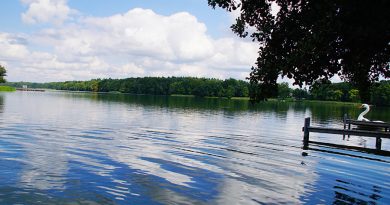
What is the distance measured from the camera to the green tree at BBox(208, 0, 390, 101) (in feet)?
33.2

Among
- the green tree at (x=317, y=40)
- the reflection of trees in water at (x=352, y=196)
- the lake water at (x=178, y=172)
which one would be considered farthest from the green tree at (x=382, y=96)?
the green tree at (x=317, y=40)

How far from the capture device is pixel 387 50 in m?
11.7

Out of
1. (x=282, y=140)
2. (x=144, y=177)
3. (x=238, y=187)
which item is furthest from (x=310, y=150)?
(x=144, y=177)

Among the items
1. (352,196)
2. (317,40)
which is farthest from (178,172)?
(317,40)

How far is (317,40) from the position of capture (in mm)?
10258

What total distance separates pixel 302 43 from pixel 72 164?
11.7 m

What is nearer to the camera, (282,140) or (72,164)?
(72,164)

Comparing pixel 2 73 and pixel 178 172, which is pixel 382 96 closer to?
pixel 178 172

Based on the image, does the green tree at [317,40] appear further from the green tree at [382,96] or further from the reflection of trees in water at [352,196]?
the green tree at [382,96]

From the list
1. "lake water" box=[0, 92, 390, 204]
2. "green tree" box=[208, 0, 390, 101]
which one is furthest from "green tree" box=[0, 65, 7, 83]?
"green tree" box=[208, 0, 390, 101]

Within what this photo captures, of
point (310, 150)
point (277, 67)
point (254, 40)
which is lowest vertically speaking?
point (310, 150)

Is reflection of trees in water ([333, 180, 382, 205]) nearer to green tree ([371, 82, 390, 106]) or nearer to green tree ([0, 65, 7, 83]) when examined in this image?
green tree ([371, 82, 390, 106])

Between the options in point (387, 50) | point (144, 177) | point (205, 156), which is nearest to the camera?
point (387, 50)

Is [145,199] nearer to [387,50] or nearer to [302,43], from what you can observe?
[302,43]
